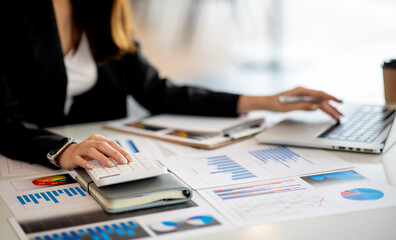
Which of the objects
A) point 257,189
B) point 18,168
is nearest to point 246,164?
point 257,189

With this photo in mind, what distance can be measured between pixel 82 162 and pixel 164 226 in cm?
27

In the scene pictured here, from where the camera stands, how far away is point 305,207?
84cm

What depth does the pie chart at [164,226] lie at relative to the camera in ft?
2.54

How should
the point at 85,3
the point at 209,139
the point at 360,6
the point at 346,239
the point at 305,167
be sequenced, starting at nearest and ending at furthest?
the point at 346,239 → the point at 305,167 → the point at 209,139 → the point at 85,3 → the point at 360,6

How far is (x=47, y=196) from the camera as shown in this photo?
3.02 feet

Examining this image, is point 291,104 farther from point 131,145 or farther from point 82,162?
point 82,162

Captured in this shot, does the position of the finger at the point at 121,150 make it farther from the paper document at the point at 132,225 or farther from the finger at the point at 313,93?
the finger at the point at 313,93

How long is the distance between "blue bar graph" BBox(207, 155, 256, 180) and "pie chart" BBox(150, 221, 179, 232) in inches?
9.2

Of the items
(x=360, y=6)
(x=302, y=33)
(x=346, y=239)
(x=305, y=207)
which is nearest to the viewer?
(x=346, y=239)

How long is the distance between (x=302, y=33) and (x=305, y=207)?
12.0 feet

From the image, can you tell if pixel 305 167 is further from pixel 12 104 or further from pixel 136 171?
pixel 12 104

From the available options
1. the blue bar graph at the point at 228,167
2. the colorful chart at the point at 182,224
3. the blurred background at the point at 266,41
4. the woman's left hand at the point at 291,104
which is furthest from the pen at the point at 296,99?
the blurred background at the point at 266,41

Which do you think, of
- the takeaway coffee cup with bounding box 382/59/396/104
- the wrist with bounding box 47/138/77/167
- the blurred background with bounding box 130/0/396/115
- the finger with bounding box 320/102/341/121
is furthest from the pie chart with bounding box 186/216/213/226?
the blurred background with bounding box 130/0/396/115

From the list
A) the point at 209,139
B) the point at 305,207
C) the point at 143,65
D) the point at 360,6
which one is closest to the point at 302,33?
the point at 360,6
